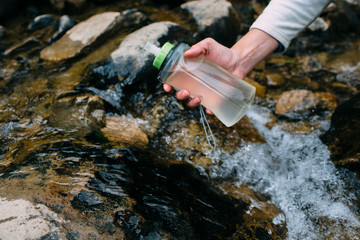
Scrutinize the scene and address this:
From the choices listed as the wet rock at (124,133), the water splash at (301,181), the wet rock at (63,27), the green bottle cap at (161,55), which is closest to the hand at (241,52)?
the green bottle cap at (161,55)

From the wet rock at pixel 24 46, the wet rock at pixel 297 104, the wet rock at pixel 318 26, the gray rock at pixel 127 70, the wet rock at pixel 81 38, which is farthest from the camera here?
the wet rock at pixel 318 26

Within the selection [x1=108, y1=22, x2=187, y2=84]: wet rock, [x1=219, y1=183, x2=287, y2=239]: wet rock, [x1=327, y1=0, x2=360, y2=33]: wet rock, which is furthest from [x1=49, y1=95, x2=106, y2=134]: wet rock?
[x1=327, y1=0, x2=360, y2=33]: wet rock

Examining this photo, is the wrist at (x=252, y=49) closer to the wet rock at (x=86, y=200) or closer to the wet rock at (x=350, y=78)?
the wet rock at (x=86, y=200)

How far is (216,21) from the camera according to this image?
4.24 m

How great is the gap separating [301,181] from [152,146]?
67.0 inches

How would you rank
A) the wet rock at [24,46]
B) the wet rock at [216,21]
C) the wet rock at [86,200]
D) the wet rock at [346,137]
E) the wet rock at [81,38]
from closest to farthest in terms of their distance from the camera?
the wet rock at [86,200] < the wet rock at [346,137] < the wet rock at [81,38] < the wet rock at [24,46] < the wet rock at [216,21]

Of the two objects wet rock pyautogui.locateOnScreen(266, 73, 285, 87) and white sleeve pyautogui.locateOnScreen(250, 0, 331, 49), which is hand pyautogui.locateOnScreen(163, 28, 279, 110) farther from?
wet rock pyautogui.locateOnScreen(266, 73, 285, 87)

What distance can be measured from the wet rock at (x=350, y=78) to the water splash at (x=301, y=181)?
6.19 ft

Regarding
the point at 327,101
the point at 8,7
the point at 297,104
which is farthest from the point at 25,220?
the point at 8,7

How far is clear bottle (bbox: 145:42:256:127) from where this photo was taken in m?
2.06

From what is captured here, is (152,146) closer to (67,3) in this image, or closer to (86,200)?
(86,200)

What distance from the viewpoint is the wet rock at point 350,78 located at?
14.4 ft

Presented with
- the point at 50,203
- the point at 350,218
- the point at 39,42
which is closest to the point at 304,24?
the point at 350,218

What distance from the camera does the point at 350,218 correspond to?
220 cm
